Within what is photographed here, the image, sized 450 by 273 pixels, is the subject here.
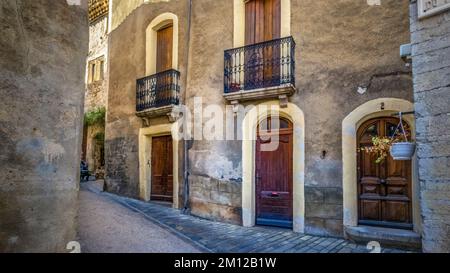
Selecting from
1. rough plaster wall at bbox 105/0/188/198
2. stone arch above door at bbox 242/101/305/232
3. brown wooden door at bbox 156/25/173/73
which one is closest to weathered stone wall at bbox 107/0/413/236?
stone arch above door at bbox 242/101/305/232

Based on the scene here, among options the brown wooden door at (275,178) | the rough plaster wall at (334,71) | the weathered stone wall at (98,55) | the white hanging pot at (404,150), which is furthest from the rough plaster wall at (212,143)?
the weathered stone wall at (98,55)

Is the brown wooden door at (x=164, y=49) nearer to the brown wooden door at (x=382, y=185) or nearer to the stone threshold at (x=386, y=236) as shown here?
the brown wooden door at (x=382, y=185)

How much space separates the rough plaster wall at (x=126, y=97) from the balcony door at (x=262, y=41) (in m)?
2.56

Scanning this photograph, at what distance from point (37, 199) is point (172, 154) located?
6.34 metres

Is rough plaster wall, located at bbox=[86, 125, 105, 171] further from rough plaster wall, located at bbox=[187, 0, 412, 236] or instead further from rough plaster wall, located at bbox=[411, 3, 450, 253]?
rough plaster wall, located at bbox=[411, 3, 450, 253]

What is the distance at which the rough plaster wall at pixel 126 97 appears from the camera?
1012 centimetres

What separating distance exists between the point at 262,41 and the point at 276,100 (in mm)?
1650

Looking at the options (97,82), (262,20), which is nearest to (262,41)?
(262,20)

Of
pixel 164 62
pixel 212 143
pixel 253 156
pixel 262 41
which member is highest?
pixel 164 62

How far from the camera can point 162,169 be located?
31.7 feet

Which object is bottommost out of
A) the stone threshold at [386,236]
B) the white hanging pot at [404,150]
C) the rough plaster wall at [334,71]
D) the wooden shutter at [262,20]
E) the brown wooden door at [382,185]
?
the stone threshold at [386,236]

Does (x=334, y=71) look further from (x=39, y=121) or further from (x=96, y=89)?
(x=96, y=89)

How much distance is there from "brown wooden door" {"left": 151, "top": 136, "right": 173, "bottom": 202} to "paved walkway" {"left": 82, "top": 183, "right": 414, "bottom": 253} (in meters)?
2.10
